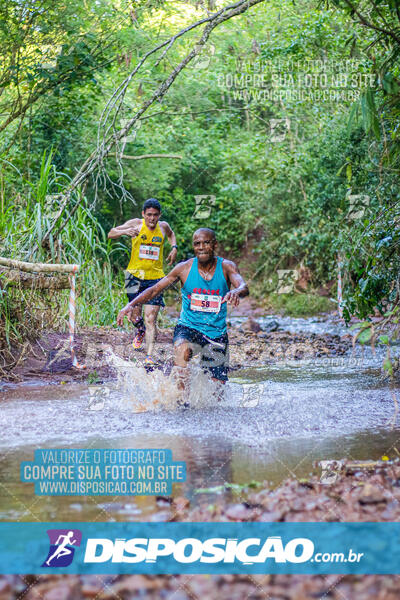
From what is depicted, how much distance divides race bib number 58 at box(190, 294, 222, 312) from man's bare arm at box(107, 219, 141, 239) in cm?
290

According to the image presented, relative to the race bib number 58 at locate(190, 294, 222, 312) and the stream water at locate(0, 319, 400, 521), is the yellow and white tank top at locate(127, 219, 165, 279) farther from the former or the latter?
the race bib number 58 at locate(190, 294, 222, 312)

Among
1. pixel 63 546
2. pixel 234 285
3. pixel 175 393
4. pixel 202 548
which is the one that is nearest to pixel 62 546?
pixel 63 546

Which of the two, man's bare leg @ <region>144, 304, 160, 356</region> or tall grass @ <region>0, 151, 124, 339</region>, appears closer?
tall grass @ <region>0, 151, 124, 339</region>

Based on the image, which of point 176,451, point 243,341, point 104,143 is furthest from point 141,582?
point 243,341

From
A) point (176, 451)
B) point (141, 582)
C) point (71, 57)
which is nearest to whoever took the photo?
point (141, 582)

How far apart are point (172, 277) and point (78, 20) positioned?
8.58 m

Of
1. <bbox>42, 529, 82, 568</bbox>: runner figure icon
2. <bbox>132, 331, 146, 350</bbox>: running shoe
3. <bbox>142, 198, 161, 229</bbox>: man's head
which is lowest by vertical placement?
<bbox>132, 331, 146, 350</bbox>: running shoe

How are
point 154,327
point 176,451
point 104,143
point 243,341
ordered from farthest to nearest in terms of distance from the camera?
point 243,341 → point 154,327 → point 104,143 → point 176,451

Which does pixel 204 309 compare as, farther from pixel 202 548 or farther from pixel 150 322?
pixel 202 548

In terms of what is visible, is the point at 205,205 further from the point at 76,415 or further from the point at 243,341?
the point at 76,415

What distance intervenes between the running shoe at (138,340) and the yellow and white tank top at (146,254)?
77 cm

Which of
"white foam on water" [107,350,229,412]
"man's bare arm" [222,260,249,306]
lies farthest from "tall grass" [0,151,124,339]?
"man's bare arm" [222,260,249,306]

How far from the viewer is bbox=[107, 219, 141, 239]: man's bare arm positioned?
9289 mm

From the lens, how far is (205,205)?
72.5ft
